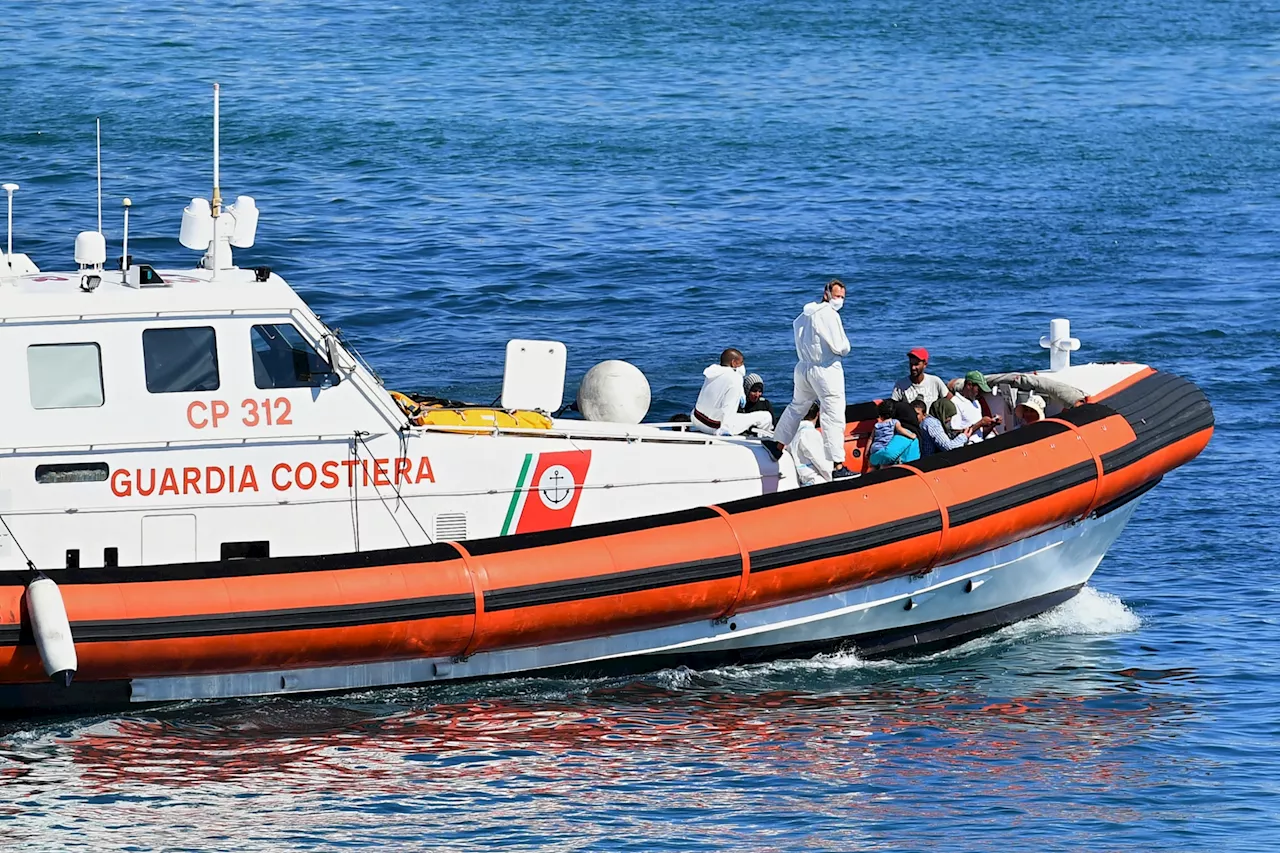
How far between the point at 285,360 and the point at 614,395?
224 centimetres

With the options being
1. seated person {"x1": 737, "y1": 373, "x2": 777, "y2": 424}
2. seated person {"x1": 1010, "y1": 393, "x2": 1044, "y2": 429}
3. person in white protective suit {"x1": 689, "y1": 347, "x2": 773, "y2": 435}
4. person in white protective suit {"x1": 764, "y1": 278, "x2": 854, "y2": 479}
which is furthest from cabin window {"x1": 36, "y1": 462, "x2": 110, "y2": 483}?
seated person {"x1": 1010, "y1": 393, "x2": 1044, "y2": 429}

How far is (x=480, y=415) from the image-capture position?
34.1 feet

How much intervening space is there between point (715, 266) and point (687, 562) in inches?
436

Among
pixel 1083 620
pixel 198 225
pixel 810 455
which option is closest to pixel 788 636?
pixel 810 455

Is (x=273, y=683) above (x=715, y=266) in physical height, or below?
below

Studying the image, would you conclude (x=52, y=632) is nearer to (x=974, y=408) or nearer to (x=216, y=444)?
(x=216, y=444)

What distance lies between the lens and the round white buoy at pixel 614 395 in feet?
36.4

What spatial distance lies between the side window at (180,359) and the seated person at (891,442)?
4.19 m

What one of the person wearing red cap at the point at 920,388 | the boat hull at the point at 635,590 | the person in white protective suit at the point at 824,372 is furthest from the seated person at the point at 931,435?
the person in white protective suit at the point at 824,372

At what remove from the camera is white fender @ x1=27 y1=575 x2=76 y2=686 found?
8.83 meters

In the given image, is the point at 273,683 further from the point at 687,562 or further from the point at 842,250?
the point at 842,250

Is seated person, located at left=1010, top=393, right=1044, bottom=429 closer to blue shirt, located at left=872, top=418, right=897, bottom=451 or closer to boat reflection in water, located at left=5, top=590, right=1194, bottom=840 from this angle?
blue shirt, located at left=872, top=418, right=897, bottom=451

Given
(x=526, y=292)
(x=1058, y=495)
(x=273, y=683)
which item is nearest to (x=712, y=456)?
(x=1058, y=495)

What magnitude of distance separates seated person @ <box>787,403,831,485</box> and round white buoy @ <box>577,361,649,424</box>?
3.30 ft
